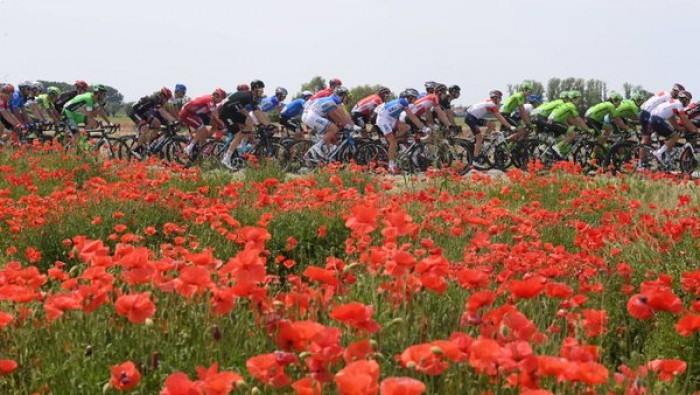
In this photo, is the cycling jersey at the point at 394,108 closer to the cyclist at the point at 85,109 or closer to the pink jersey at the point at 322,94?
the pink jersey at the point at 322,94

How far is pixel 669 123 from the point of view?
16219mm

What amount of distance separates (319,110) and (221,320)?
1375 centimetres

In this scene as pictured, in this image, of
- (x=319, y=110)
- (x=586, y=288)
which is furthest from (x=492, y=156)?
(x=586, y=288)

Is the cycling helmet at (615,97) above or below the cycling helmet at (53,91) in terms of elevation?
above

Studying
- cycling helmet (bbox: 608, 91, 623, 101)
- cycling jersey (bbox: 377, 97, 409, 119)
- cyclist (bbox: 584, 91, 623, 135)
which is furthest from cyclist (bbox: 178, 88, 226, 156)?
cycling helmet (bbox: 608, 91, 623, 101)

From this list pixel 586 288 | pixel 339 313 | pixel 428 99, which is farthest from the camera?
pixel 428 99

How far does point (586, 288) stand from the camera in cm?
370

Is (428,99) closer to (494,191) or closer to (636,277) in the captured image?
(494,191)

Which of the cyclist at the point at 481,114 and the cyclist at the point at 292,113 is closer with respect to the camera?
the cyclist at the point at 481,114

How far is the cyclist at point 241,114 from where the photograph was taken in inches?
618

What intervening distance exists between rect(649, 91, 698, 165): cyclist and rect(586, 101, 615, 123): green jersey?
123 centimetres

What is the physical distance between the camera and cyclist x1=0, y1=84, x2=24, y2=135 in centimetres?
1817

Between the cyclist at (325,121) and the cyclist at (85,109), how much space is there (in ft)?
18.0

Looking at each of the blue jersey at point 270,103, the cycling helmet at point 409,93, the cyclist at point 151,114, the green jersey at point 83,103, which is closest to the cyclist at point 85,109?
the green jersey at point 83,103
